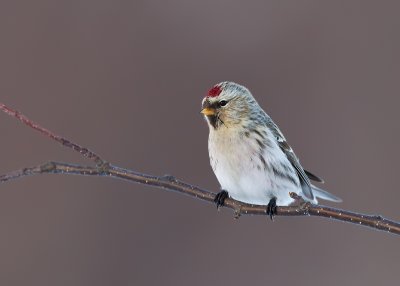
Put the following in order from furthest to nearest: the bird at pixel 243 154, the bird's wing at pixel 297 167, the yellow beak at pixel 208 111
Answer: the bird's wing at pixel 297 167 < the bird at pixel 243 154 < the yellow beak at pixel 208 111

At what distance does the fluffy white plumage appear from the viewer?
1496mm

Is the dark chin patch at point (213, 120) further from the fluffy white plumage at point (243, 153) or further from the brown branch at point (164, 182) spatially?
the brown branch at point (164, 182)

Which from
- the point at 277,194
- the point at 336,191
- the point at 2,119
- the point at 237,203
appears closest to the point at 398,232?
the point at 237,203

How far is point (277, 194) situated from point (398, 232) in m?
0.54

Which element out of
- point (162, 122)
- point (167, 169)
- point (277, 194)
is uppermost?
point (162, 122)

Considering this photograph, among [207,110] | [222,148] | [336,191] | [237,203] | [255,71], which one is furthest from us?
[255,71]

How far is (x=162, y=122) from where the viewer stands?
102 inches

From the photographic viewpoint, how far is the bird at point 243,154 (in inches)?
58.9

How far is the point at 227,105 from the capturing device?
152 cm

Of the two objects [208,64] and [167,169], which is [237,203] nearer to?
[167,169]

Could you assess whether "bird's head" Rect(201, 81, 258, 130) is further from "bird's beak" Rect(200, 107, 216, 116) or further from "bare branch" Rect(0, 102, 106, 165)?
"bare branch" Rect(0, 102, 106, 165)

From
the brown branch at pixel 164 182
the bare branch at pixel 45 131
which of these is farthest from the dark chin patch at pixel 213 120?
the bare branch at pixel 45 131

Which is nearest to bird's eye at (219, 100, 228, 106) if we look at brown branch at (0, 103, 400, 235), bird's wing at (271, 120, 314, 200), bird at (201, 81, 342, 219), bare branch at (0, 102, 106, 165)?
bird at (201, 81, 342, 219)

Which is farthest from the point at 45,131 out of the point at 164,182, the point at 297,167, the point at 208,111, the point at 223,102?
the point at 297,167
